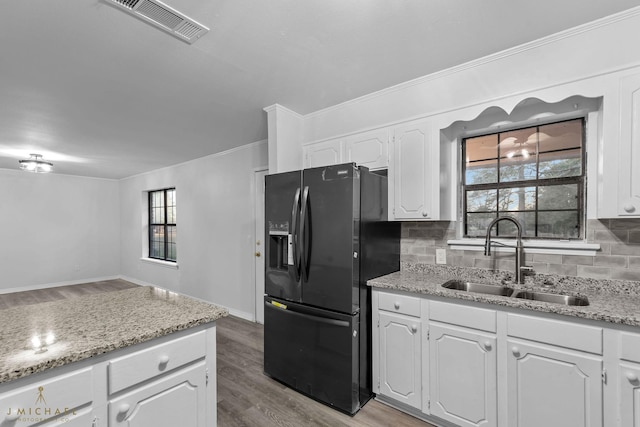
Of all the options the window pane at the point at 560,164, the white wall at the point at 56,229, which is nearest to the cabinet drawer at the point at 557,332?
the window pane at the point at 560,164

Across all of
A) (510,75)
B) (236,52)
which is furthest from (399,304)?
(236,52)

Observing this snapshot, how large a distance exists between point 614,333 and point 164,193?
6695 millimetres

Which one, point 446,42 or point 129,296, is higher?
point 446,42

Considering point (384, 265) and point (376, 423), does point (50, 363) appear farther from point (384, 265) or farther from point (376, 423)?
point (384, 265)

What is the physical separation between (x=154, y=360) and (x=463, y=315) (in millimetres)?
1704

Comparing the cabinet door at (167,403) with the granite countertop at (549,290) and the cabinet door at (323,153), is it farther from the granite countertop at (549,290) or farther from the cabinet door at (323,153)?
the cabinet door at (323,153)

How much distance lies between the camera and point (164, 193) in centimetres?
623

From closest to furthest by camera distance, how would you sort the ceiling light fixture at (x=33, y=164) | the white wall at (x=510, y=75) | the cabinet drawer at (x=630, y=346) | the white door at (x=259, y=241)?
the cabinet drawer at (x=630, y=346)
the white wall at (x=510, y=75)
the white door at (x=259, y=241)
the ceiling light fixture at (x=33, y=164)

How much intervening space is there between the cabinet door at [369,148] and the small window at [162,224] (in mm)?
4468

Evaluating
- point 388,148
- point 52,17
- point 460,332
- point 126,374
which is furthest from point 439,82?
point 126,374

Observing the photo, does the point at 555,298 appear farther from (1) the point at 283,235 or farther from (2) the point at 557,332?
(1) the point at 283,235

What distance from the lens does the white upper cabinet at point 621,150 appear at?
1668 mm

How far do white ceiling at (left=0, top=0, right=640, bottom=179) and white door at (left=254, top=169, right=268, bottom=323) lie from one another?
1.01 m

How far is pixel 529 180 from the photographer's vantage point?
2.28 meters
